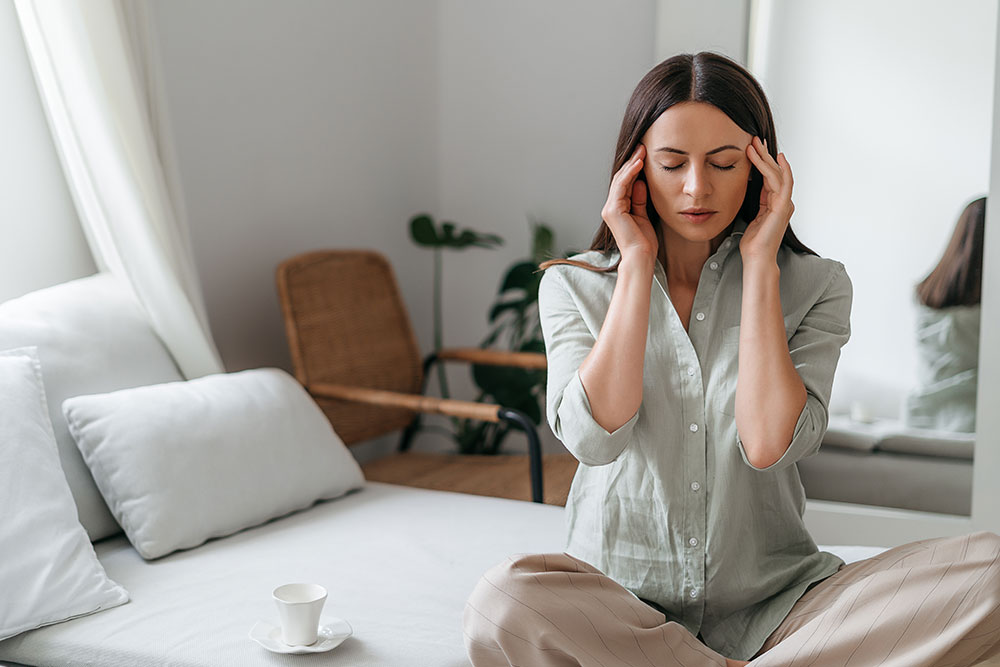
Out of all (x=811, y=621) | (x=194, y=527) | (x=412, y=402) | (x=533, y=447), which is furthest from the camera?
(x=412, y=402)

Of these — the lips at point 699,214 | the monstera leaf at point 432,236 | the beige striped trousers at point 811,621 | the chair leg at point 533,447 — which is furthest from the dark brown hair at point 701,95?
the monstera leaf at point 432,236

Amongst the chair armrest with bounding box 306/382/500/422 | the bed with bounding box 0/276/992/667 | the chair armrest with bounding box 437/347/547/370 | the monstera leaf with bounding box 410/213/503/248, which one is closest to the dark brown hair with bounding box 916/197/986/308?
the bed with bounding box 0/276/992/667

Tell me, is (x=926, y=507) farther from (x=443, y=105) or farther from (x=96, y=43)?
(x=96, y=43)

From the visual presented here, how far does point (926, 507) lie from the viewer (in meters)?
2.47

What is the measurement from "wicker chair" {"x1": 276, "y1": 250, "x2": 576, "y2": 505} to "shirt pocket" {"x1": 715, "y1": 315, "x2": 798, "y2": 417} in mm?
886

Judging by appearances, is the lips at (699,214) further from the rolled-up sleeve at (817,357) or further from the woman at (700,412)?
the rolled-up sleeve at (817,357)

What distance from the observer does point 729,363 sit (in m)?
1.44

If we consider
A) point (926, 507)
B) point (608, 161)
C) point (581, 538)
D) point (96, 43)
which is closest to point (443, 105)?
point (608, 161)

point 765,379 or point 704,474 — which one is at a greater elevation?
point 765,379

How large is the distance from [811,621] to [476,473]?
4.95 feet

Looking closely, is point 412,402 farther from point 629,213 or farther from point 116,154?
point 629,213

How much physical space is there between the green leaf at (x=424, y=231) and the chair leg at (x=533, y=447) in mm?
863

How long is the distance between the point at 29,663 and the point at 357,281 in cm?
145

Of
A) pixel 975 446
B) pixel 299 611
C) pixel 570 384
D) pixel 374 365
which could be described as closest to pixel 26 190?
pixel 374 365
